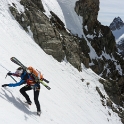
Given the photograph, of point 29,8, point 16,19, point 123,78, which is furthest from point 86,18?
point 16,19

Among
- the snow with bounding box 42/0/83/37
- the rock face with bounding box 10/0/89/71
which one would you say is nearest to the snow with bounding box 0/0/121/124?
the rock face with bounding box 10/0/89/71

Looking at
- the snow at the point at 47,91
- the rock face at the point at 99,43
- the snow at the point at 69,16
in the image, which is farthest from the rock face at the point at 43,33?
the rock face at the point at 99,43

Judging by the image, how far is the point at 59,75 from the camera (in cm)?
2572

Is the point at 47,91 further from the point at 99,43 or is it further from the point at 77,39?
the point at 99,43

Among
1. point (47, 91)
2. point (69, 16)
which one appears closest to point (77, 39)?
point (69, 16)

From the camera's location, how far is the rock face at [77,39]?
2922 cm

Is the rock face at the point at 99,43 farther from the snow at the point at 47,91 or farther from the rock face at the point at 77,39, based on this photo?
the snow at the point at 47,91

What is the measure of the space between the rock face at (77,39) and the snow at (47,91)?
67.7 inches

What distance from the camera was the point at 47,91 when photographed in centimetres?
1683

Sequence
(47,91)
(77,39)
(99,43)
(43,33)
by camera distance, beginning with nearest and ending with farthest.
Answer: (47,91)
(43,33)
(77,39)
(99,43)

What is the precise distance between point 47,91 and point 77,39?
3015cm

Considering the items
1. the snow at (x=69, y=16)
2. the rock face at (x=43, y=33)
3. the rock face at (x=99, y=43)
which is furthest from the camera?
the rock face at (x=99, y=43)

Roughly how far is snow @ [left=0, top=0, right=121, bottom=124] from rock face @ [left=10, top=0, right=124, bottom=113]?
5.64ft

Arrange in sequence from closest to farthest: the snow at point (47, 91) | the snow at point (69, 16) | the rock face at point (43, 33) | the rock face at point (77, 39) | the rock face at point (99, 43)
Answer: the snow at point (47, 91) → the rock face at point (43, 33) → the rock face at point (77, 39) → the snow at point (69, 16) → the rock face at point (99, 43)
